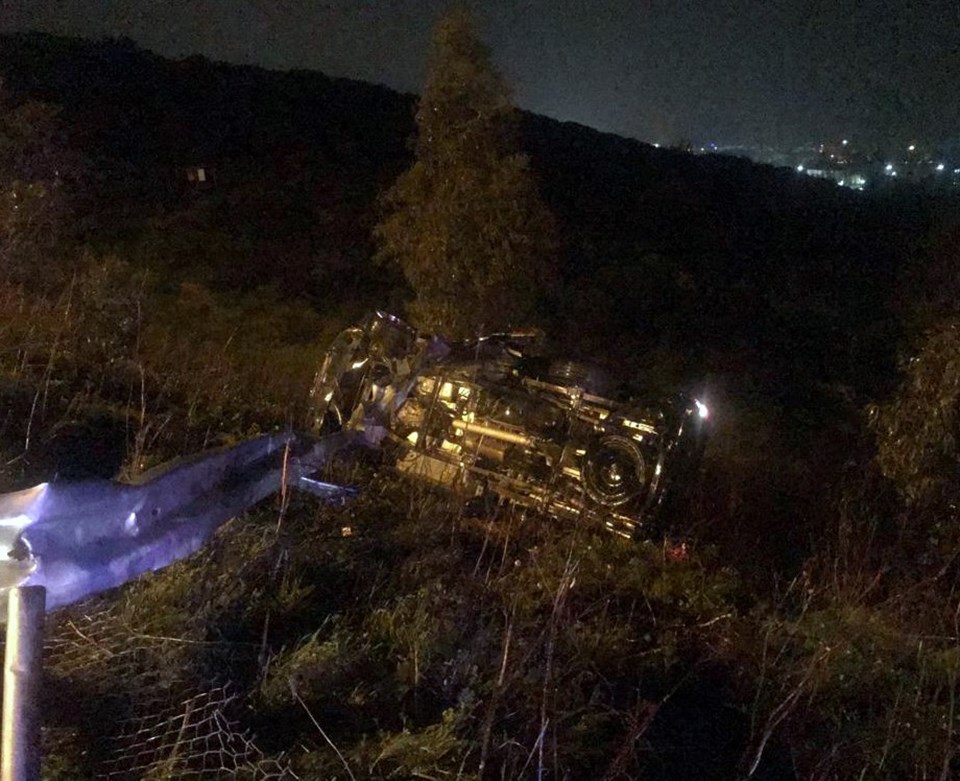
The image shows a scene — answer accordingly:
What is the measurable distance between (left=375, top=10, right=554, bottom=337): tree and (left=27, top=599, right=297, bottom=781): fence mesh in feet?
17.2

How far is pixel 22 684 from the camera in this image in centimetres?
224

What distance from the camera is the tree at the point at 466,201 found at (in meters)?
8.60

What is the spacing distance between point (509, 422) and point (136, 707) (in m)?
3.80

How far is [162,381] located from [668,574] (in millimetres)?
4359

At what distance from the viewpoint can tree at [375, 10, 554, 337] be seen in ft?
28.2

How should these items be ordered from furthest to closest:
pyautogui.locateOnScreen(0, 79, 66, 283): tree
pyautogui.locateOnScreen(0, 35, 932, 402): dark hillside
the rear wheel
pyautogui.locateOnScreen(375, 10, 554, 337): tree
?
pyautogui.locateOnScreen(0, 35, 932, 402): dark hillside, pyautogui.locateOnScreen(0, 79, 66, 283): tree, pyautogui.locateOnScreen(375, 10, 554, 337): tree, the rear wheel

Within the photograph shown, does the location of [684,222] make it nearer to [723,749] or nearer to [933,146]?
[723,749]

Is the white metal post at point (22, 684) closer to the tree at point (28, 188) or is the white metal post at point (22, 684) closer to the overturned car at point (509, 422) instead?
the overturned car at point (509, 422)

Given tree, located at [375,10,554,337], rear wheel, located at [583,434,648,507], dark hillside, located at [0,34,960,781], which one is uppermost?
tree, located at [375,10,554,337]

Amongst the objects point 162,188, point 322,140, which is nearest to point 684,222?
point 322,140

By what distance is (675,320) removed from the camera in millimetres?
16953

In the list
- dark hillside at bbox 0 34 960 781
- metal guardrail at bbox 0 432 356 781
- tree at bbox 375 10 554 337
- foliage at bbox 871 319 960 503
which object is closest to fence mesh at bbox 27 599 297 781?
dark hillside at bbox 0 34 960 781

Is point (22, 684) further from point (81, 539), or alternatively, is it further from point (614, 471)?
point (614, 471)

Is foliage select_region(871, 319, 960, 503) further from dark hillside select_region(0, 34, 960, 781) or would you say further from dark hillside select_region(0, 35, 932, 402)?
dark hillside select_region(0, 35, 932, 402)
